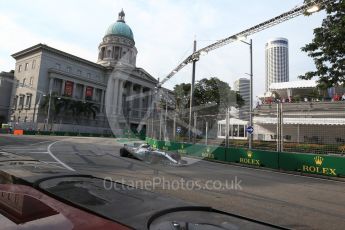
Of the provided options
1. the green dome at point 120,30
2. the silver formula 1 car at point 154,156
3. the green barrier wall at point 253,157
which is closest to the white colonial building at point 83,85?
the green dome at point 120,30

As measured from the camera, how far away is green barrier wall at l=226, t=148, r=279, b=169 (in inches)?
630

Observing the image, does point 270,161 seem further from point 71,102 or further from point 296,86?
point 71,102

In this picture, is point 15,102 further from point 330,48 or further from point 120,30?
point 330,48

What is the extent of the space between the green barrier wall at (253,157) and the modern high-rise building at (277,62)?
82982 millimetres

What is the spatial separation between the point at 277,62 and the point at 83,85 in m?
67.0

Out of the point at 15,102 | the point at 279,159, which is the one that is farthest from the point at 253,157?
the point at 15,102

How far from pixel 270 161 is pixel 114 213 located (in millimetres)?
15256

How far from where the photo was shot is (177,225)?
2.20 metres

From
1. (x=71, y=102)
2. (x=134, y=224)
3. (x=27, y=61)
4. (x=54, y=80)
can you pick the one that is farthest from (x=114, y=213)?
(x=27, y=61)

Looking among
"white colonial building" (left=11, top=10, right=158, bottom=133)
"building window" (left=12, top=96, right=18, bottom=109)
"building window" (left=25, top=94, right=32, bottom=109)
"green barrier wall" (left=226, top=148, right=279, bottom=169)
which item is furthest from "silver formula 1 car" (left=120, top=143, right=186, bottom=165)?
"building window" (left=12, top=96, right=18, bottom=109)

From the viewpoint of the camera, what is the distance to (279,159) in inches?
617

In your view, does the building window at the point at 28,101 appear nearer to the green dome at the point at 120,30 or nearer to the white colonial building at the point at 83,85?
the white colonial building at the point at 83,85

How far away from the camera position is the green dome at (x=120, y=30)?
9681 centimetres

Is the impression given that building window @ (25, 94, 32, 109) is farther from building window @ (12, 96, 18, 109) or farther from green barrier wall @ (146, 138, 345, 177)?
green barrier wall @ (146, 138, 345, 177)
